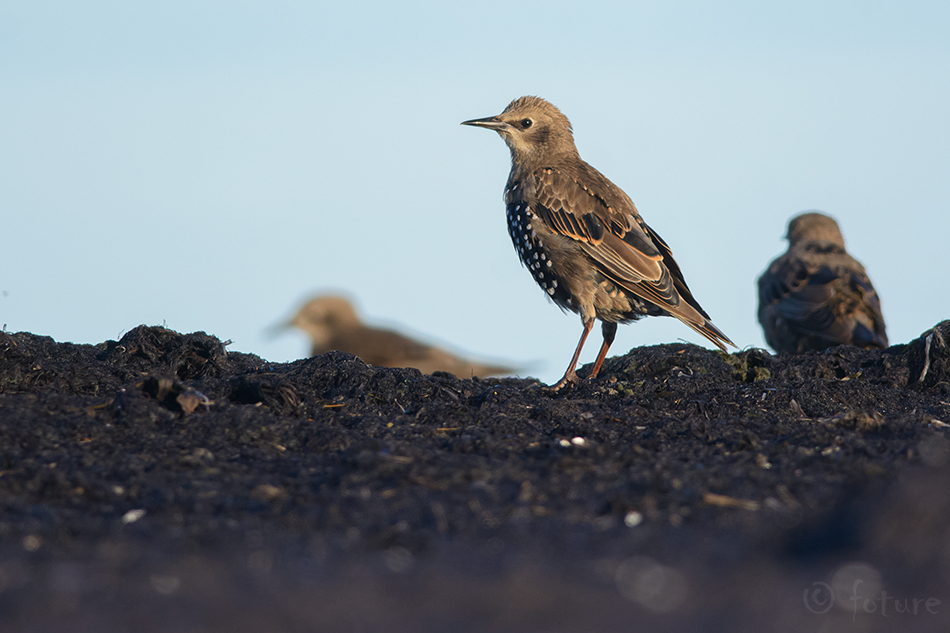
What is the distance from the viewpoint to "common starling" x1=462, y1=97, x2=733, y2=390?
764 cm

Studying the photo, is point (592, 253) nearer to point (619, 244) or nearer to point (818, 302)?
point (619, 244)

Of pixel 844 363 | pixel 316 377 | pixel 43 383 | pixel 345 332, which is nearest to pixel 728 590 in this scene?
pixel 316 377

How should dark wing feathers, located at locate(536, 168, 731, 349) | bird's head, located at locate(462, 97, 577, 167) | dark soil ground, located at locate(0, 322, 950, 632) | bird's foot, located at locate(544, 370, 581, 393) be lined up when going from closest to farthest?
1. dark soil ground, located at locate(0, 322, 950, 632)
2. bird's foot, located at locate(544, 370, 581, 393)
3. dark wing feathers, located at locate(536, 168, 731, 349)
4. bird's head, located at locate(462, 97, 577, 167)

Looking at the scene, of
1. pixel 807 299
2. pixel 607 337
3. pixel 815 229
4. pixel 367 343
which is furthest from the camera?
pixel 367 343

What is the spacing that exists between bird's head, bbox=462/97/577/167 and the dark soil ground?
3160 millimetres

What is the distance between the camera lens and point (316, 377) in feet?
19.2

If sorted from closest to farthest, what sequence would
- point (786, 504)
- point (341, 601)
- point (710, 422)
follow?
point (341, 601)
point (786, 504)
point (710, 422)

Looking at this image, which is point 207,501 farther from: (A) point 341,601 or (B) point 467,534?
(A) point 341,601

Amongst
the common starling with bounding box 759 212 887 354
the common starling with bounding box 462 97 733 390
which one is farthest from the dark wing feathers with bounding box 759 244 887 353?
the common starling with bounding box 462 97 733 390

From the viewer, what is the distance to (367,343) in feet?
54.1

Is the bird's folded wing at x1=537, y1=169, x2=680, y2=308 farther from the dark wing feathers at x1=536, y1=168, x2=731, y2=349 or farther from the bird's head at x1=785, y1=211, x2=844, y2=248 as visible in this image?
the bird's head at x1=785, y1=211, x2=844, y2=248

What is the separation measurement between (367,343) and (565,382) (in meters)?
10.0

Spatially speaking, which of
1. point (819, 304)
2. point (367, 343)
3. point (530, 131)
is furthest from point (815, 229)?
point (367, 343)

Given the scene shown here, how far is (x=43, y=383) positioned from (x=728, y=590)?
443 centimetres
